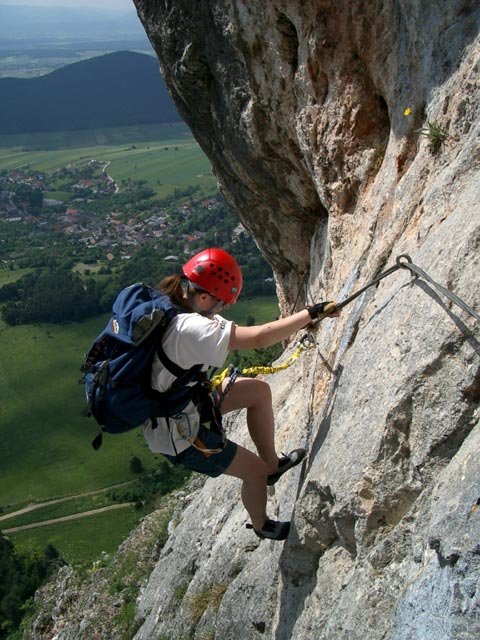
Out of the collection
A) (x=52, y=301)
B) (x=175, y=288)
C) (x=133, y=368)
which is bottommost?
(x=52, y=301)

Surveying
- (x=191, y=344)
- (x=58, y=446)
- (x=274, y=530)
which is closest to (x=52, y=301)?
(x=58, y=446)

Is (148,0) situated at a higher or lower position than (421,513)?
higher

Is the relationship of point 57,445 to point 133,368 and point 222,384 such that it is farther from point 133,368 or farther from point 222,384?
point 133,368

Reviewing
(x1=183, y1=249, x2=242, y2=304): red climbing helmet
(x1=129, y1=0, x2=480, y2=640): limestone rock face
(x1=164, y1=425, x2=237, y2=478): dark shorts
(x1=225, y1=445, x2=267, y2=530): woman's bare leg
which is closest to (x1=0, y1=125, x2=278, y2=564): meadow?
(x1=129, y1=0, x2=480, y2=640): limestone rock face

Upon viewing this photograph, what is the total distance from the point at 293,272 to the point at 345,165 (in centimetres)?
497

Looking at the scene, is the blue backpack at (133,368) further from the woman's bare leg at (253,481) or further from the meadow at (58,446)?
the meadow at (58,446)

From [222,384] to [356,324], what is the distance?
1641mm

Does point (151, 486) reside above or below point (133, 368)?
below

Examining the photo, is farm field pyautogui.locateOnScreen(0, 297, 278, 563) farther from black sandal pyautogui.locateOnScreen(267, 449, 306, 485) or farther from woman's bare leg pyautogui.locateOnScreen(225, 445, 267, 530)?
black sandal pyautogui.locateOnScreen(267, 449, 306, 485)

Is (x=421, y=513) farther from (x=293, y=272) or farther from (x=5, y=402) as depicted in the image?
(x=5, y=402)

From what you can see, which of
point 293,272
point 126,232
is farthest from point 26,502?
point 126,232

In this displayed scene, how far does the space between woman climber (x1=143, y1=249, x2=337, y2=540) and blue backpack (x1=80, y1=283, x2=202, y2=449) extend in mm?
100

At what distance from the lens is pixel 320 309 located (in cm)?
561

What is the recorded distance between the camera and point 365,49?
8.01 metres
